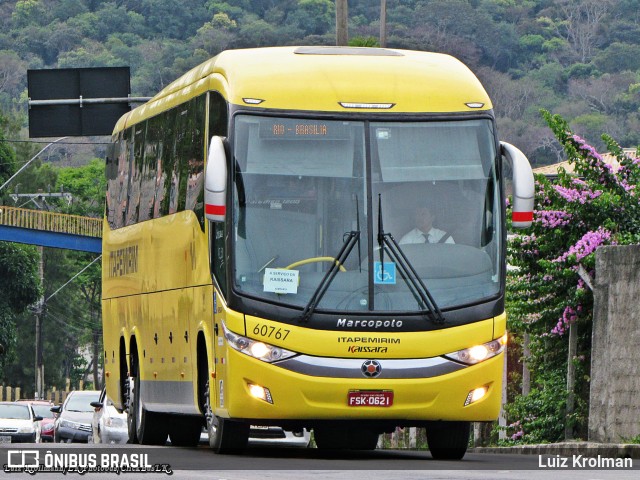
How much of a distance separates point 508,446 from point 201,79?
27.1 feet

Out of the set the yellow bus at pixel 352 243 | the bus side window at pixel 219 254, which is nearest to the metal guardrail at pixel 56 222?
the bus side window at pixel 219 254

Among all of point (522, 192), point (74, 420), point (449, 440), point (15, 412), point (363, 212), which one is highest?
point (522, 192)

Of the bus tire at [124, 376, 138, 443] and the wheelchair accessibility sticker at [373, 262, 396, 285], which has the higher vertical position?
the wheelchair accessibility sticker at [373, 262, 396, 285]

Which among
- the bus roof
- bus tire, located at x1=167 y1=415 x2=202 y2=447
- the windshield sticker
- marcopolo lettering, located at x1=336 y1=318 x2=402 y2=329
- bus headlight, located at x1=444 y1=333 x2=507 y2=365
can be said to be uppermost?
the bus roof

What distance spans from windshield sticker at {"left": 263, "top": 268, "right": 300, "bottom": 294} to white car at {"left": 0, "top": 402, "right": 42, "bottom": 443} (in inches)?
944

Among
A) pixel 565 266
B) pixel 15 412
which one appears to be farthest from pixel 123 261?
pixel 15 412

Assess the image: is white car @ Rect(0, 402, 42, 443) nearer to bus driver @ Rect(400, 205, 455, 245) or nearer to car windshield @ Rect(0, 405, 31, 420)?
car windshield @ Rect(0, 405, 31, 420)

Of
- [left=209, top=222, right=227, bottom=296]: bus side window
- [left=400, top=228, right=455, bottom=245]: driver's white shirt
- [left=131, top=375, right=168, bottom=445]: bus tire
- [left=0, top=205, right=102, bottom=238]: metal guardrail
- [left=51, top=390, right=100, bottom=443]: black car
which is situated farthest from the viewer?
[left=0, top=205, right=102, bottom=238]: metal guardrail

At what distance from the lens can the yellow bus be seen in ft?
51.3

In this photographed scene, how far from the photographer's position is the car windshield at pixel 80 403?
3553 centimetres

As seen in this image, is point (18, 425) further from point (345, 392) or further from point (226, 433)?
point (345, 392)

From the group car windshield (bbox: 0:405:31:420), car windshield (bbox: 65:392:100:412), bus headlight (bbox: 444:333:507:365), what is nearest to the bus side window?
bus headlight (bbox: 444:333:507:365)

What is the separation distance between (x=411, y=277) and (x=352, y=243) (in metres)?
0.58

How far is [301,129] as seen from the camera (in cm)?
1617
